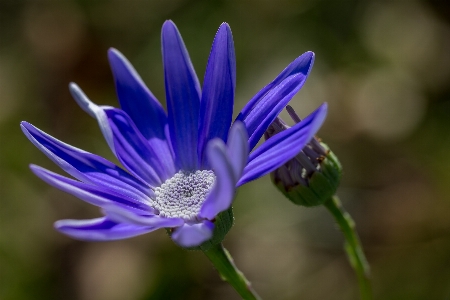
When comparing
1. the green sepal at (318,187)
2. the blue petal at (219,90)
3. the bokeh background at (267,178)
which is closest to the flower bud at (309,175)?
the green sepal at (318,187)

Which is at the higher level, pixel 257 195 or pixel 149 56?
pixel 149 56

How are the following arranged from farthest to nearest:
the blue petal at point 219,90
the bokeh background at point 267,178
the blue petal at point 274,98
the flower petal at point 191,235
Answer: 1. the bokeh background at point 267,178
2. the blue petal at point 219,90
3. the blue petal at point 274,98
4. the flower petal at point 191,235

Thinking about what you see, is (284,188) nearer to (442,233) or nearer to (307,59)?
(307,59)

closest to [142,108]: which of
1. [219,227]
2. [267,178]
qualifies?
[219,227]

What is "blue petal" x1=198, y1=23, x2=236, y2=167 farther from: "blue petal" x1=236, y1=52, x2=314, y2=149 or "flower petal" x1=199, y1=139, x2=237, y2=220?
"flower petal" x1=199, y1=139, x2=237, y2=220

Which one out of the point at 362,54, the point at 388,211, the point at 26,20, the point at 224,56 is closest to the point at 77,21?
the point at 26,20

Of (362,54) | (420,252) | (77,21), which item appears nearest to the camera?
(420,252)

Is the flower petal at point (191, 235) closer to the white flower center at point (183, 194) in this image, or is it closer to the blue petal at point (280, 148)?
the blue petal at point (280, 148)
